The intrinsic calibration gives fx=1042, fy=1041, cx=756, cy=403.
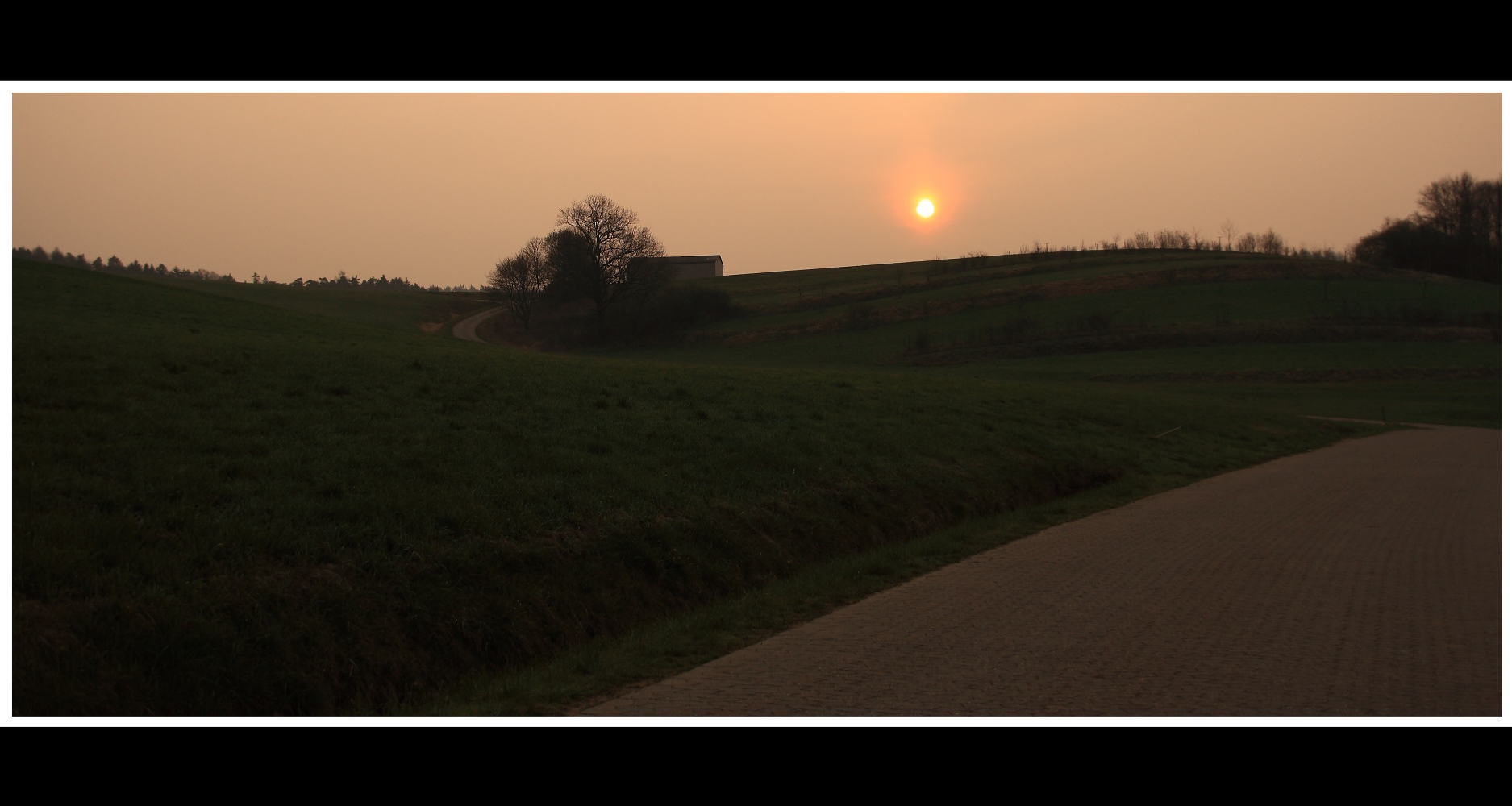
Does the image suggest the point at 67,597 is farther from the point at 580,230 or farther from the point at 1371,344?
the point at 580,230

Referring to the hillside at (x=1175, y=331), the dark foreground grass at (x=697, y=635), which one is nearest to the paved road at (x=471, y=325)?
the hillside at (x=1175, y=331)

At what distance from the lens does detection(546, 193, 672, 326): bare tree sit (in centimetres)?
7706

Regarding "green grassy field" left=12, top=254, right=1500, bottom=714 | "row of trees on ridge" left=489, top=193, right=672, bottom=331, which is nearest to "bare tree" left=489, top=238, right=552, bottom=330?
"row of trees on ridge" left=489, top=193, right=672, bottom=331

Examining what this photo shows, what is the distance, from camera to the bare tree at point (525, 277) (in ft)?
266

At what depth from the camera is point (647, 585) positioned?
32.8ft

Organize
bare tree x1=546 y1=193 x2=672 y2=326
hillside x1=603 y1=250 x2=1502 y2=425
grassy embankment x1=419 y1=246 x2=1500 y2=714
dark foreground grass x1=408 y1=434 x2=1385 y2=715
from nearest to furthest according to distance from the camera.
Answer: dark foreground grass x1=408 y1=434 x2=1385 y2=715, grassy embankment x1=419 y1=246 x2=1500 y2=714, hillside x1=603 y1=250 x2=1502 y2=425, bare tree x1=546 y1=193 x2=672 y2=326

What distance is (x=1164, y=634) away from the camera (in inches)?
316

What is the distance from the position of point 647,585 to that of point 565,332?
7178 centimetres

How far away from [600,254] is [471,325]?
16675mm

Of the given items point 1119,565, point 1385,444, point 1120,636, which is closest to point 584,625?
point 1120,636

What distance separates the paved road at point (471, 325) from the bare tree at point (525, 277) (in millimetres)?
4075

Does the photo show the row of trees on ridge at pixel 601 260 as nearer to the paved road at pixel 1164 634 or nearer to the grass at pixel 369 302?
the grass at pixel 369 302

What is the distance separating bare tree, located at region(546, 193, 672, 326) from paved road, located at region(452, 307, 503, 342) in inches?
311

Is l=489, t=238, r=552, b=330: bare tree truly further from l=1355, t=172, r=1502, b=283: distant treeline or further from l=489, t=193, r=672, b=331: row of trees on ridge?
l=1355, t=172, r=1502, b=283: distant treeline
